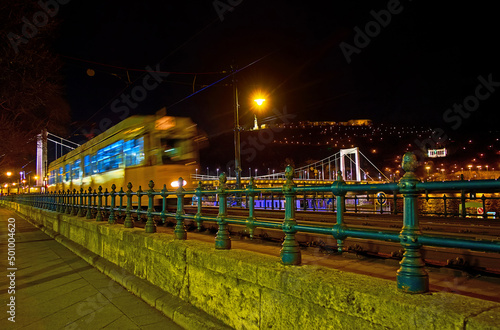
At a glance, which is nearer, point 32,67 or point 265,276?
point 265,276

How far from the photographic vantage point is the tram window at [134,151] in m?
12.2

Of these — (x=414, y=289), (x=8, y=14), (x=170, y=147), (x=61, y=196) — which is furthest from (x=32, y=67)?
(x=414, y=289)

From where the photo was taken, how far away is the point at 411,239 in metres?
2.22

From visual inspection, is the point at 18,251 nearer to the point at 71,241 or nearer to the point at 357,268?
the point at 71,241

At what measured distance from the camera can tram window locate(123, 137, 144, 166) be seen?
39.9 feet

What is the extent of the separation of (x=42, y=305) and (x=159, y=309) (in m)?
1.92

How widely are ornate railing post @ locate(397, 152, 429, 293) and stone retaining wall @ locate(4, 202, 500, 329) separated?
8cm

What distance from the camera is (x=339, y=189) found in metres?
2.71

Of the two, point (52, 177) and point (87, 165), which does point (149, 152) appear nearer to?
point (87, 165)

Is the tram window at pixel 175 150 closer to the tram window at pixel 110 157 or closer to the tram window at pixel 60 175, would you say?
the tram window at pixel 110 157

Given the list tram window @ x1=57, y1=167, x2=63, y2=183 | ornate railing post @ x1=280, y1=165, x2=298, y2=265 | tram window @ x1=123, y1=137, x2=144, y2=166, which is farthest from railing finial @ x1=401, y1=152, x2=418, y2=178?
tram window @ x1=57, y1=167, x2=63, y2=183

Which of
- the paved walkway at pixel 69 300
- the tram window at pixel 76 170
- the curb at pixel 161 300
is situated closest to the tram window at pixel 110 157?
the tram window at pixel 76 170

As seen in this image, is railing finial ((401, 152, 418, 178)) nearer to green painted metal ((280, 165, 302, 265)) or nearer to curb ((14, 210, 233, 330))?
green painted metal ((280, 165, 302, 265))

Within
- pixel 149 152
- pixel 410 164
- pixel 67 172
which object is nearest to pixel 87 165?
pixel 67 172
